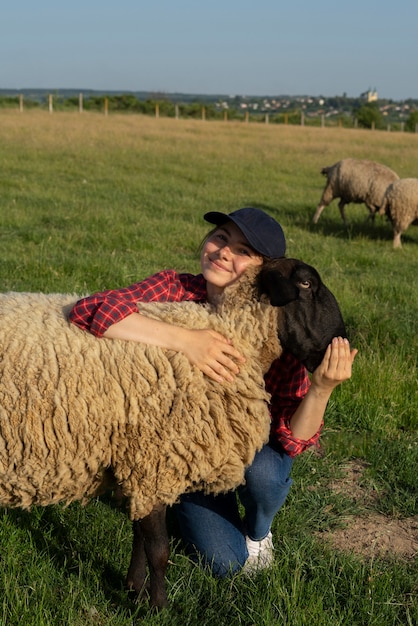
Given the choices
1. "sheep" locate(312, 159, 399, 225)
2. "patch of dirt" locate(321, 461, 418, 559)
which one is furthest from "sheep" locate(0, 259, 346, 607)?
"sheep" locate(312, 159, 399, 225)

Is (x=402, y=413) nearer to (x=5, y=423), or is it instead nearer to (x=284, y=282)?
(x=284, y=282)

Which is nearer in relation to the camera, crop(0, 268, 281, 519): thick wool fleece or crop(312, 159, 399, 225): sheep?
crop(0, 268, 281, 519): thick wool fleece

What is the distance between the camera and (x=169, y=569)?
9.25 feet

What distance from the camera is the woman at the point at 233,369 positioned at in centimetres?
258

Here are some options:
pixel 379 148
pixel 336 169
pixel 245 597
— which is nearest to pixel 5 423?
pixel 245 597

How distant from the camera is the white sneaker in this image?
2.82 meters

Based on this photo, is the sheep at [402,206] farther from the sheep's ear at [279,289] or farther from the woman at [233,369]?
the sheep's ear at [279,289]

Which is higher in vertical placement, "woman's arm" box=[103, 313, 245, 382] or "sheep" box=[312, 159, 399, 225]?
"woman's arm" box=[103, 313, 245, 382]

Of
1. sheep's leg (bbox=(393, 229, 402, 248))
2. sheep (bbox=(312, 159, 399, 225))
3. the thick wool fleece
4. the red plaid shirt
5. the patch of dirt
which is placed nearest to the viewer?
the thick wool fleece

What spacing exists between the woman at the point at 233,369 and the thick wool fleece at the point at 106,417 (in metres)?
0.08

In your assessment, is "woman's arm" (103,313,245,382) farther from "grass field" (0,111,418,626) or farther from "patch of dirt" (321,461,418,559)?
"patch of dirt" (321,461,418,559)

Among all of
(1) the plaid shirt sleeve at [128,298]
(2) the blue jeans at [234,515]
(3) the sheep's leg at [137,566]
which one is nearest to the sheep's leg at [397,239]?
(1) the plaid shirt sleeve at [128,298]

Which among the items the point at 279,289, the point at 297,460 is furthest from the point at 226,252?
the point at 297,460

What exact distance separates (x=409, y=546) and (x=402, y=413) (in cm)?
127
